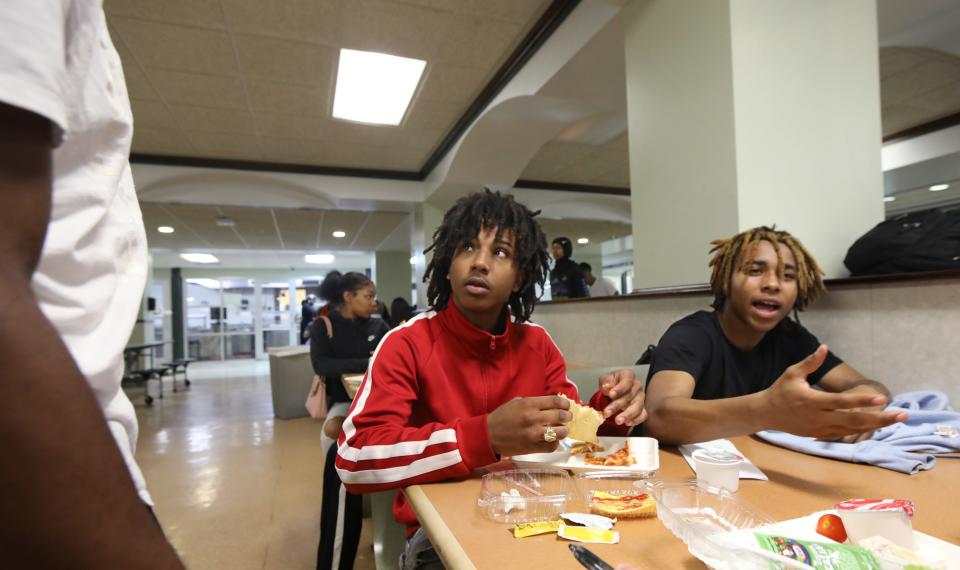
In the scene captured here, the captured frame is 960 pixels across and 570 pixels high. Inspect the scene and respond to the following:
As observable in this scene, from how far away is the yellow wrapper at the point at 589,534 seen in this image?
658 mm

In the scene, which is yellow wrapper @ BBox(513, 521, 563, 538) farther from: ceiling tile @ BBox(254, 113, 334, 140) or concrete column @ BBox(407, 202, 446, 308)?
concrete column @ BBox(407, 202, 446, 308)

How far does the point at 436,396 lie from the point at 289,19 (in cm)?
279

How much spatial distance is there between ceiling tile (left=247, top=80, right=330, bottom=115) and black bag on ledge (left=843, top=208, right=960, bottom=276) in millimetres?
3653

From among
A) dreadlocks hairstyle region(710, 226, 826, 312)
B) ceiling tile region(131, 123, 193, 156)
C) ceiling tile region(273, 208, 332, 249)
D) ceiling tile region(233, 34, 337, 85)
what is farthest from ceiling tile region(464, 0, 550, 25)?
ceiling tile region(273, 208, 332, 249)

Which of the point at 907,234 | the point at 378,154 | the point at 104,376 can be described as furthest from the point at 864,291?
the point at 378,154

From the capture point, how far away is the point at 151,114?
4.09 meters

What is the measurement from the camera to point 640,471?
36.3 inches

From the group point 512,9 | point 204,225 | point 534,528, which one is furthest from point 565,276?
point 204,225

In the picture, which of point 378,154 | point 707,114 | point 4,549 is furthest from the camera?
point 378,154

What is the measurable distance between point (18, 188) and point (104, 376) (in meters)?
0.20

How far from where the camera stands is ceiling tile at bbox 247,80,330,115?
12.1 ft

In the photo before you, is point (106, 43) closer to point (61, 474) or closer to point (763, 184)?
point (61, 474)

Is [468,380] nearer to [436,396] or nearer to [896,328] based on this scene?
[436,396]

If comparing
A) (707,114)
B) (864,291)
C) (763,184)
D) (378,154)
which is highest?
(378,154)
